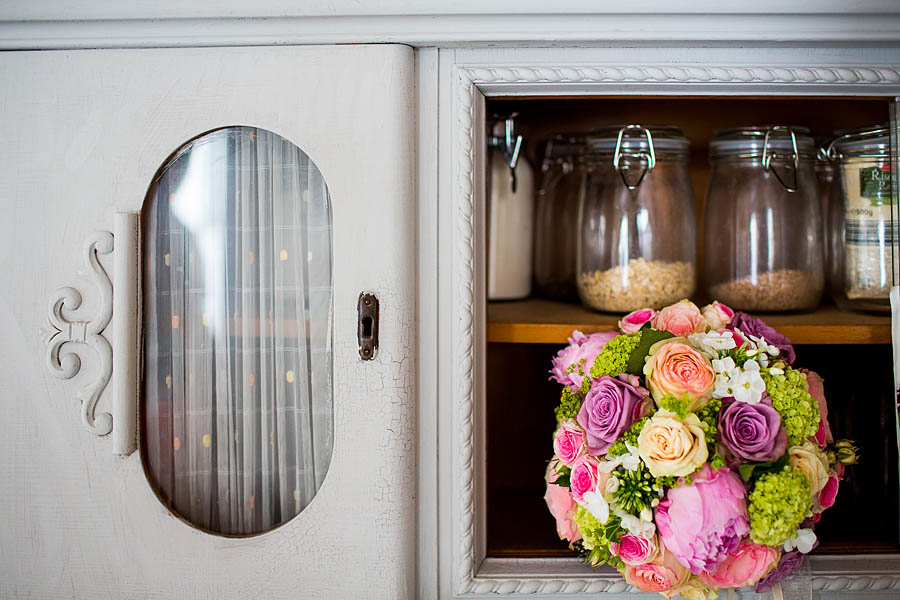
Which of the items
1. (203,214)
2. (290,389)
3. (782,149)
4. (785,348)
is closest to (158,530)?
(290,389)

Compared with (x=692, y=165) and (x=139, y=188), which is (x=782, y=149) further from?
(x=139, y=188)

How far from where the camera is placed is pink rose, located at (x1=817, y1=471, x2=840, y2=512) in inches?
26.9

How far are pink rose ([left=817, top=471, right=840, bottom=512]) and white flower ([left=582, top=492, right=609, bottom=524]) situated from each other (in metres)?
0.23

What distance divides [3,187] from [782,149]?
0.93 meters

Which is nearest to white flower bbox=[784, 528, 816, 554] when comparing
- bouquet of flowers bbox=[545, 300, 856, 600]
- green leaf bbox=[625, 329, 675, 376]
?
bouquet of flowers bbox=[545, 300, 856, 600]

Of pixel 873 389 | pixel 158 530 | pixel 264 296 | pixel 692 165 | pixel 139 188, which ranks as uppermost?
pixel 692 165

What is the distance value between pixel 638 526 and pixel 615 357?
0.16 m

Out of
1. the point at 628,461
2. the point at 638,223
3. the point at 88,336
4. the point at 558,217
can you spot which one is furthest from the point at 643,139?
the point at 88,336

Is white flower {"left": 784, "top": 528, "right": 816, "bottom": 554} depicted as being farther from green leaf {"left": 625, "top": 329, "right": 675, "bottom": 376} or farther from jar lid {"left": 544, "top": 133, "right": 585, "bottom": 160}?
jar lid {"left": 544, "top": 133, "right": 585, "bottom": 160}

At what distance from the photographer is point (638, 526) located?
63 centimetres

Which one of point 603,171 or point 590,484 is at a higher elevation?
point 603,171

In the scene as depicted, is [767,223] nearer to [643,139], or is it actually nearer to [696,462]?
[643,139]

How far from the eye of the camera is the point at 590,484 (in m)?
0.66

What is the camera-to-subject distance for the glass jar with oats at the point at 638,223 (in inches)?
34.1
